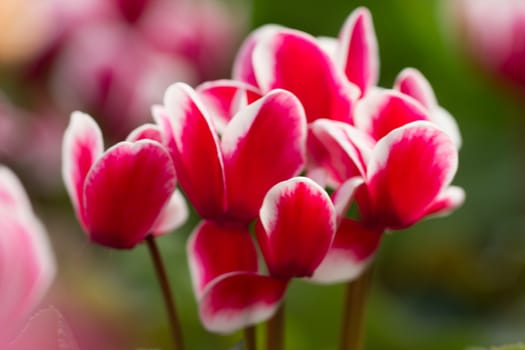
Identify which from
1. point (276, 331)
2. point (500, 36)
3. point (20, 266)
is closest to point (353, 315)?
point (276, 331)

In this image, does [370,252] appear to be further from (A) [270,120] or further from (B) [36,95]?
(B) [36,95]

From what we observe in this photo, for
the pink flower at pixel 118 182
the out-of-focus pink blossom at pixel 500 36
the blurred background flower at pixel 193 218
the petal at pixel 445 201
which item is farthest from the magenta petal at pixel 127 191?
the out-of-focus pink blossom at pixel 500 36

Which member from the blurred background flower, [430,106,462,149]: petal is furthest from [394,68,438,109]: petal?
the blurred background flower

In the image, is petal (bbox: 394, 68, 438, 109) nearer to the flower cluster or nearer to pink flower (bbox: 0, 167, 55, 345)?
the flower cluster

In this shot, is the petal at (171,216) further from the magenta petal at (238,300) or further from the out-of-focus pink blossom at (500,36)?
the out-of-focus pink blossom at (500,36)

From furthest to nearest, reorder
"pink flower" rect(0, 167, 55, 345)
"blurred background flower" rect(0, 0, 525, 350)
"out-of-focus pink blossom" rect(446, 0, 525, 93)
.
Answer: "out-of-focus pink blossom" rect(446, 0, 525, 93), "blurred background flower" rect(0, 0, 525, 350), "pink flower" rect(0, 167, 55, 345)

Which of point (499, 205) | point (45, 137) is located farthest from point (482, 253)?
point (45, 137)

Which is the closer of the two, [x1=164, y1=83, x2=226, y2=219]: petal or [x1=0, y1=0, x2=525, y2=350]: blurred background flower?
[x1=164, y1=83, x2=226, y2=219]: petal
